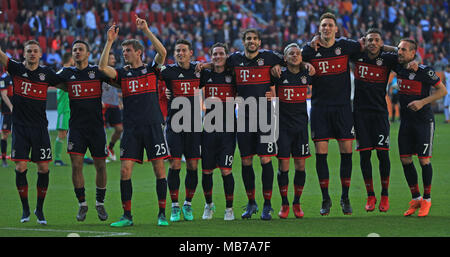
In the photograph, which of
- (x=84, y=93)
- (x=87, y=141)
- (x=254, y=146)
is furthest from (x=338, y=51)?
(x=87, y=141)

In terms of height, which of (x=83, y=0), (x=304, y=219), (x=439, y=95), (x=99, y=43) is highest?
(x=83, y=0)

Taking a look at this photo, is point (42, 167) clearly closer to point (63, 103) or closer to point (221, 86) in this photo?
point (221, 86)

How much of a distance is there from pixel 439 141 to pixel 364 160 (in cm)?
1122

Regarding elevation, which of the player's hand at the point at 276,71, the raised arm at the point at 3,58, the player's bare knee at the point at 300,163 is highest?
the raised arm at the point at 3,58

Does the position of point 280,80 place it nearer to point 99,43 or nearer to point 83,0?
point 99,43

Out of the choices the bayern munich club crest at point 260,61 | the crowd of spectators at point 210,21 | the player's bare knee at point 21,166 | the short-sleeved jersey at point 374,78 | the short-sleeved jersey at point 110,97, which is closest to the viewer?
the player's bare knee at point 21,166

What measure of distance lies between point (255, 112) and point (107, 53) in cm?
217

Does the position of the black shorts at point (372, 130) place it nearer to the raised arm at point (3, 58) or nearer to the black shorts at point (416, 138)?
the black shorts at point (416, 138)

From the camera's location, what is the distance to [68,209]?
11.2m

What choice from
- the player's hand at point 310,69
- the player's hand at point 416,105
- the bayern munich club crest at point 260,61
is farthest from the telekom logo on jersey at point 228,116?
the player's hand at point 416,105

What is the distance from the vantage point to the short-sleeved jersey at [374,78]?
1032 cm

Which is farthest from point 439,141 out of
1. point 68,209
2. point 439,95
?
point 68,209

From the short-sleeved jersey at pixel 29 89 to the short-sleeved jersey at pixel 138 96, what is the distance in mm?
1045

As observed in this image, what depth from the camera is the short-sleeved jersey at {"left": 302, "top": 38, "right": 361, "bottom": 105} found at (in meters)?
10.2
